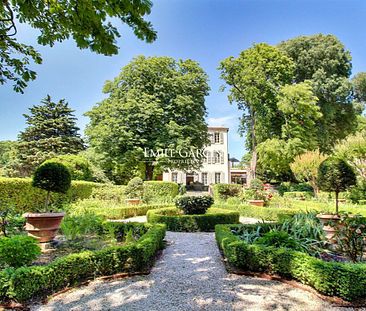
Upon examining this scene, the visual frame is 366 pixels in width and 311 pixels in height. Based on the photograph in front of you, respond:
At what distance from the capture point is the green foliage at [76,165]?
51.5ft

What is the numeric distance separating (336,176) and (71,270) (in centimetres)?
638

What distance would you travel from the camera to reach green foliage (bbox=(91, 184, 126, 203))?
568 inches

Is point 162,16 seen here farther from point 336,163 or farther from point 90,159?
point 90,159

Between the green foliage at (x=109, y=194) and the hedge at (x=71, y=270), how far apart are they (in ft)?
33.1

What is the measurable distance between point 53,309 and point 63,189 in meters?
3.74

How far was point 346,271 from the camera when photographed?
124 inches

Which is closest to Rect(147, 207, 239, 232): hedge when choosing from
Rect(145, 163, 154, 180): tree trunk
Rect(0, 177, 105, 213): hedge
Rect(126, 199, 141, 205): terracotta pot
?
Rect(0, 177, 105, 213): hedge

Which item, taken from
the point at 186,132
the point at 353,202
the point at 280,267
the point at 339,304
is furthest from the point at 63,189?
the point at 353,202

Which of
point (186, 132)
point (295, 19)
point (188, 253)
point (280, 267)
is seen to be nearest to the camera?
Answer: point (280, 267)

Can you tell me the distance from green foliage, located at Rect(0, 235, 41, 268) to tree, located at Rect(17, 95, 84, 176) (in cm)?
1916

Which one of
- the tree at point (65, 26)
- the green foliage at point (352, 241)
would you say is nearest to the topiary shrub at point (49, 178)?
the tree at point (65, 26)

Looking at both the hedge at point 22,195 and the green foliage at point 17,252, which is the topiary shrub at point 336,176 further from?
the hedge at point 22,195

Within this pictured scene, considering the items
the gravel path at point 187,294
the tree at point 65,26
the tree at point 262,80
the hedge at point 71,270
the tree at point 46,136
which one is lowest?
the gravel path at point 187,294

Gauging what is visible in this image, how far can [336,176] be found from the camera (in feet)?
20.8
